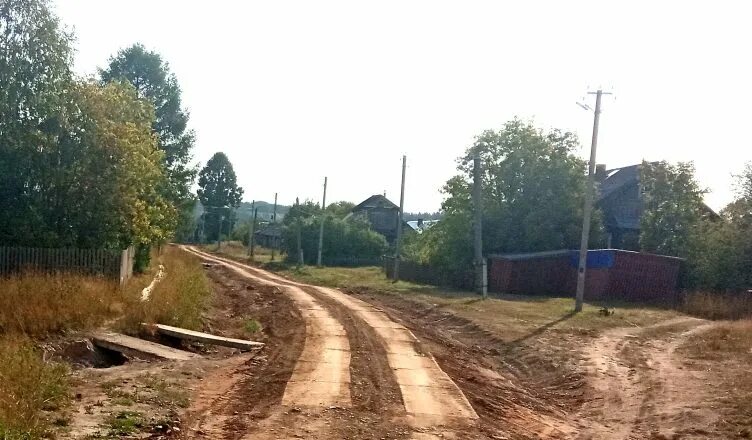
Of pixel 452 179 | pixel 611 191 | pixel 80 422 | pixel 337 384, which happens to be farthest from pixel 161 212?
pixel 611 191

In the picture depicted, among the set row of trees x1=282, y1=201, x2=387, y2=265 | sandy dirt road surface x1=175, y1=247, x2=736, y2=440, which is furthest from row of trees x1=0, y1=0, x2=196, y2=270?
row of trees x1=282, y1=201, x2=387, y2=265

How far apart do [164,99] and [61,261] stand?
24.4 meters

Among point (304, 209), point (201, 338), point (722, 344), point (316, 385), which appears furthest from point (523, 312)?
point (304, 209)

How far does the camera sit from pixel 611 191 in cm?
4628

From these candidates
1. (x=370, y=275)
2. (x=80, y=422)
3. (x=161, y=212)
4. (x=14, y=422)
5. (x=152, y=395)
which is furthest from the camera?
(x=370, y=275)

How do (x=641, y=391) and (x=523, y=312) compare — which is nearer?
(x=641, y=391)

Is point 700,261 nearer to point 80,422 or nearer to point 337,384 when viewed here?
point 337,384

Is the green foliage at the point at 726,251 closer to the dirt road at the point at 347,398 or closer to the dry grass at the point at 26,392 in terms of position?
the dirt road at the point at 347,398

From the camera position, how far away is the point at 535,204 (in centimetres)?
3825

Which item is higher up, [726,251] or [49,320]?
[726,251]

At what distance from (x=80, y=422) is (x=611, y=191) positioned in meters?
42.9

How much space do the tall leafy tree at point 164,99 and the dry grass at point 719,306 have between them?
89.5 feet

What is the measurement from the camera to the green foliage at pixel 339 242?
60531 mm

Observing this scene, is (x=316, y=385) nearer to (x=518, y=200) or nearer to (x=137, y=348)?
(x=137, y=348)
